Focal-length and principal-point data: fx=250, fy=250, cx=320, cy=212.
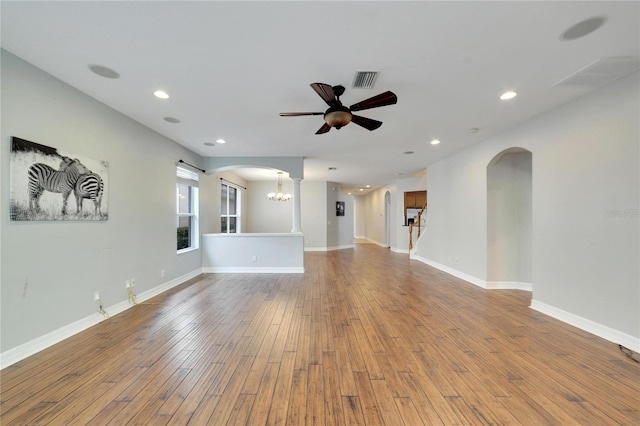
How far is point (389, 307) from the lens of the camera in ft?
11.8

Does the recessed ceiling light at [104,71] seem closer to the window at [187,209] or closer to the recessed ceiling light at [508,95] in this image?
the window at [187,209]

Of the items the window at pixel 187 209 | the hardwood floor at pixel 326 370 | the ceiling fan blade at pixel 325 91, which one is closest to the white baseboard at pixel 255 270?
the window at pixel 187 209

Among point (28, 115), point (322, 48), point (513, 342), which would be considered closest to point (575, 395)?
point (513, 342)

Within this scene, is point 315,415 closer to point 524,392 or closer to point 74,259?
point 524,392

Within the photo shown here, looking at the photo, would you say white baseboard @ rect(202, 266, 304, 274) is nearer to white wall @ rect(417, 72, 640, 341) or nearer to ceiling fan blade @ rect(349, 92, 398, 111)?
ceiling fan blade @ rect(349, 92, 398, 111)

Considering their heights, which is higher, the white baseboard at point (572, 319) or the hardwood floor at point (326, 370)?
the white baseboard at point (572, 319)

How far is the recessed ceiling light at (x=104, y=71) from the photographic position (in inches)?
93.2

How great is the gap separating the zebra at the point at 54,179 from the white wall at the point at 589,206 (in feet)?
19.2

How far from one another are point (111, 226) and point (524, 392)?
183 inches

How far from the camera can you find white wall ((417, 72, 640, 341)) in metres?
2.52

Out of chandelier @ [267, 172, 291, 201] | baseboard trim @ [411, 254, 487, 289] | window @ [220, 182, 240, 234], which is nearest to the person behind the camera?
baseboard trim @ [411, 254, 487, 289]

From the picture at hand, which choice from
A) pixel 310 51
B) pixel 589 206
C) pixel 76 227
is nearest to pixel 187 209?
pixel 76 227

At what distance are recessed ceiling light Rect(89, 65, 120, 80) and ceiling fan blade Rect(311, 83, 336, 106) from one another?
199 centimetres

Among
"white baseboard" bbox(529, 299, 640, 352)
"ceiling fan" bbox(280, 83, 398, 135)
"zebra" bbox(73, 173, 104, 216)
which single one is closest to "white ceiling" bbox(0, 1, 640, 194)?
"ceiling fan" bbox(280, 83, 398, 135)
